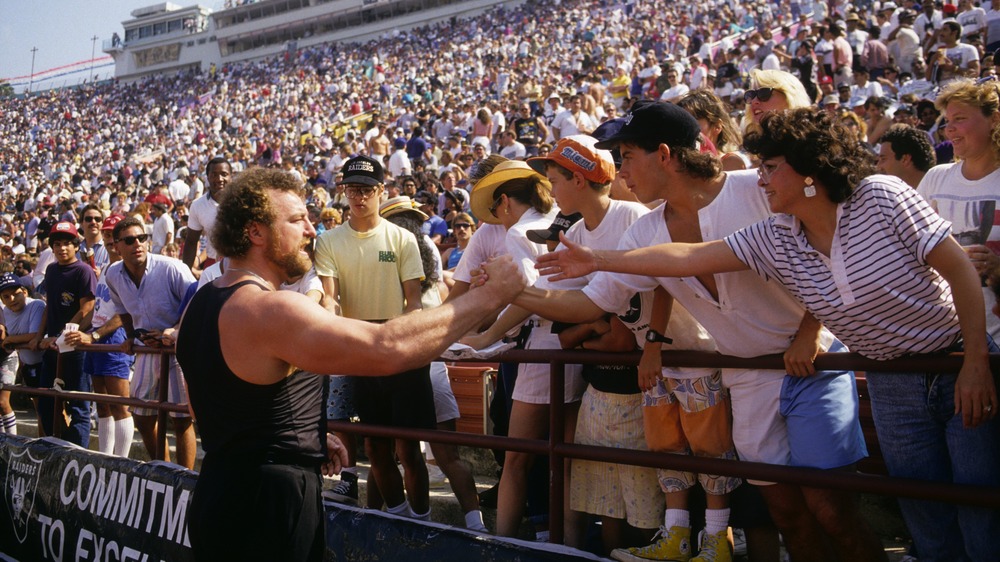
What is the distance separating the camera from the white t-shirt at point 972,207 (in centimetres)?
344

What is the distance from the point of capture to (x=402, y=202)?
624cm

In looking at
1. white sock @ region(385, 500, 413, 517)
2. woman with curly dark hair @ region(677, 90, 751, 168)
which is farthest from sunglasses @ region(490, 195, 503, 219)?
white sock @ region(385, 500, 413, 517)

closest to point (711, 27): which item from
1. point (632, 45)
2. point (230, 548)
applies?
point (632, 45)

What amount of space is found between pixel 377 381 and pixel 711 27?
20.0 m

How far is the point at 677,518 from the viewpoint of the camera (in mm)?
3350

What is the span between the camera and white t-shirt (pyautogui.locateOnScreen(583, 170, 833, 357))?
3057mm

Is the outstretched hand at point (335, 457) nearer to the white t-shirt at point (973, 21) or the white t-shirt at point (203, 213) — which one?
the white t-shirt at point (203, 213)

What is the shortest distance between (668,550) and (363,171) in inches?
115

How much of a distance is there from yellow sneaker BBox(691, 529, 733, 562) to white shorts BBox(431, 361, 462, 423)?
2.28 meters

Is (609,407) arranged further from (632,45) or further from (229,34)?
(229,34)

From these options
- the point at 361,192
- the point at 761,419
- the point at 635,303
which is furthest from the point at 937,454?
the point at 361,192

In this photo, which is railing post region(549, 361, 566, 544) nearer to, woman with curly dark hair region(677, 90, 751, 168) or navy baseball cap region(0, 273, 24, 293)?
woman with curly dark hair region(677, 90, 751, 168)

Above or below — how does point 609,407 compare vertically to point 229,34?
below

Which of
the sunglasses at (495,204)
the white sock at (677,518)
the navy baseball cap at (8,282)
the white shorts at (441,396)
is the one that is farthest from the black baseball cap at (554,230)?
the navy baseball cap at (8,282)
